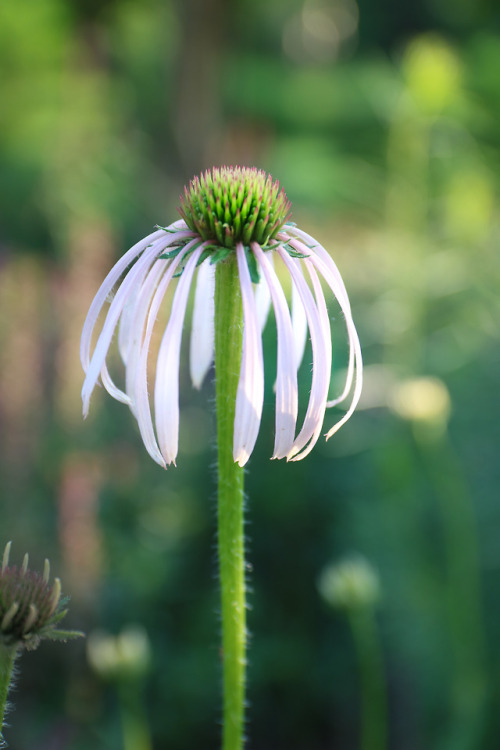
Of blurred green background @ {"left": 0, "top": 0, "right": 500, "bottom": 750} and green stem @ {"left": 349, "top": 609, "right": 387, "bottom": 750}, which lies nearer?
green stem @ {"left": 349, "top": 609, "right": 387, "bottom": 750}

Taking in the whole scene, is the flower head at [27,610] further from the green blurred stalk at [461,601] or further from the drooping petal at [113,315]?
the green blurred stalk at [461,601]

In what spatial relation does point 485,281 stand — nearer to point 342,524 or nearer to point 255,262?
point 342,524

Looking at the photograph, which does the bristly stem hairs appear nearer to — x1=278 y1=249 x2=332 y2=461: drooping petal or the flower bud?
x1=278 y1=249 x2=332 y2=461: drooping petal

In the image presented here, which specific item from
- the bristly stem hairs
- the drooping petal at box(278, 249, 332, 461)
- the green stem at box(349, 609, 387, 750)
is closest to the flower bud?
the green stem at box(349, 609, 387, 750)

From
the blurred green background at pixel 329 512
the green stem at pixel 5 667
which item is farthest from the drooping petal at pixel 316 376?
the blurred green background at pixel 329 512

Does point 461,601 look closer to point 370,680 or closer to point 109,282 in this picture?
point 370,680

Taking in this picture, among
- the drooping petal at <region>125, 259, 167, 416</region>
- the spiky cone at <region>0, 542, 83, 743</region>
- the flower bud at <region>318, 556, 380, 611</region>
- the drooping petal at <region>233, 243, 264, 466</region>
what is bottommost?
the spiky cone at <region>0, 542, 83, 743</region>

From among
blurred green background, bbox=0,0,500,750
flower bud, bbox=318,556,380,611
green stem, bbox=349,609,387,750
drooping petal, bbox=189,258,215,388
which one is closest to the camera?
drooping petal, bbox=189,258,215,388
